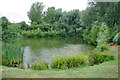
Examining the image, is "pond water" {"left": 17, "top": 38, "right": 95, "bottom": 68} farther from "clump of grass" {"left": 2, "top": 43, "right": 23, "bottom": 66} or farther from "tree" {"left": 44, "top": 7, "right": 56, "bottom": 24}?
"tree" {"left": 44, "top": 7, "right": 56, "bottom": 24}

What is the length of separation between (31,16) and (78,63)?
32.2m

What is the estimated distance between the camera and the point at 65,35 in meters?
30.9

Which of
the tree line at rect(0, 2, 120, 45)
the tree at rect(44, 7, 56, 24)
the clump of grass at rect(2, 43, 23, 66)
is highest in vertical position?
the tree at rect(44, 7, 56, 24)

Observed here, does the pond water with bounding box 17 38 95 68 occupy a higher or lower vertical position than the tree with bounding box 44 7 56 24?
lower

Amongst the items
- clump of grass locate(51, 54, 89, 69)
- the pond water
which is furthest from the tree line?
clump of grass locate(51, 54, 89, 69)

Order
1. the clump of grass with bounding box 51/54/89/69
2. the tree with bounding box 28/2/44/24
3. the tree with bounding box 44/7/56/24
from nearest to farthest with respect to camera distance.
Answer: the clump of grass with bounding box 51/54/89/69, the tree with bounding box 28/2/44/24, the tree with bounding box 44/7/56/24

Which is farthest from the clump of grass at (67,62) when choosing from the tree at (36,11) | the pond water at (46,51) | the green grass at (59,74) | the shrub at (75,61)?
the tree at (36,11)

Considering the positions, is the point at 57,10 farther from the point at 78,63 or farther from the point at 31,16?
the point at 78,63

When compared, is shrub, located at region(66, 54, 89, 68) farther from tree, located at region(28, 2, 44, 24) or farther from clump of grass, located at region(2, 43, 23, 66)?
tree, located at region(28, 2, 44, 24)

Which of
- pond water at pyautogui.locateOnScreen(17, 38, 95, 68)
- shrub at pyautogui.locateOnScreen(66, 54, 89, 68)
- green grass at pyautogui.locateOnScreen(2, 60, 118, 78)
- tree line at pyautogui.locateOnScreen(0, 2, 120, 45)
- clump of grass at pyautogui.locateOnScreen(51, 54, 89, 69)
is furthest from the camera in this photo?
tree line at pyautogui.locateOnScreen(0, 2, 120, 45)

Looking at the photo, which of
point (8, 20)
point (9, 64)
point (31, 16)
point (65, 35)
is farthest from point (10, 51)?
point (31, 16)

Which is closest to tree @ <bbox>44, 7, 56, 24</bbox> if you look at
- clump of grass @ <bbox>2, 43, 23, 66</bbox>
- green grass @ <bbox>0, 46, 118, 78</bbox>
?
clump of grass @ <bbox>2, 43, 23, 66</bbox>

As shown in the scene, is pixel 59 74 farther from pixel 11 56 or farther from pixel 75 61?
pixel 11 56

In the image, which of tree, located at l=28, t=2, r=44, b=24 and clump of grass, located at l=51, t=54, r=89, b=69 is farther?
tree, located at l=28, t=2, r=44, b=24
